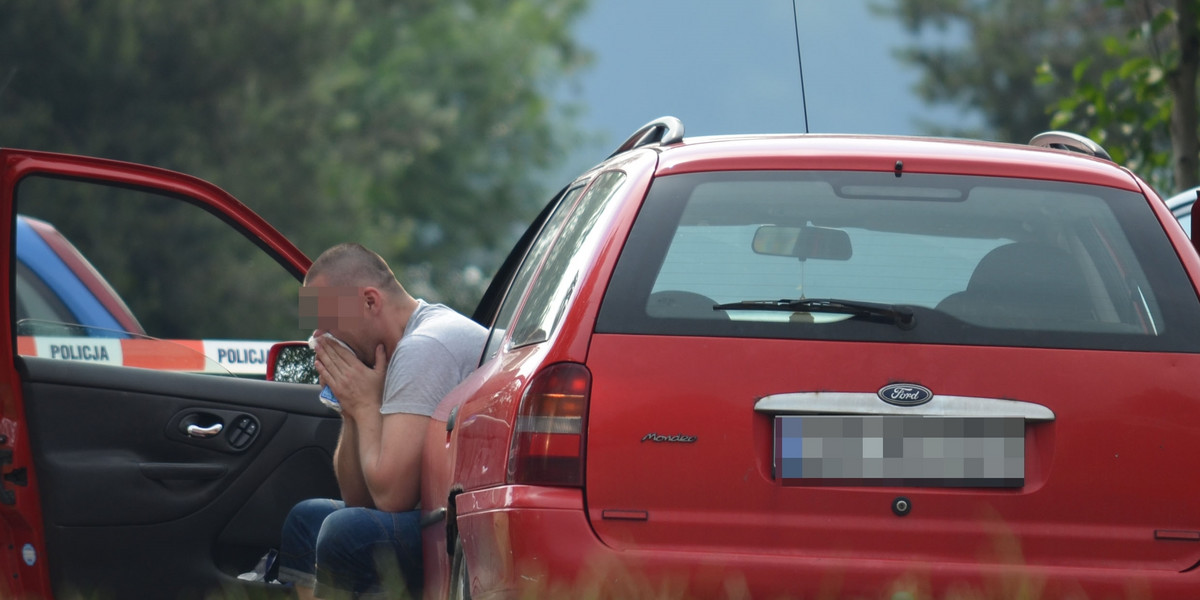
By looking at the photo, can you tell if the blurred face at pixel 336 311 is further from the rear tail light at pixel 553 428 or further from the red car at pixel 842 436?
the rear tail light at pixel 553 428

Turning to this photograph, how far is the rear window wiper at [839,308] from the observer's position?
3787mm

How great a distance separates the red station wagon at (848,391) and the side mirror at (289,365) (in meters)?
2.13

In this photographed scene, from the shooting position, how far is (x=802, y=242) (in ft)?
13.4

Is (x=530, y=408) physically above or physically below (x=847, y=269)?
below

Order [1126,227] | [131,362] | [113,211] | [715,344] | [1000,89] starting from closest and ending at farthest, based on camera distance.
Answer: [715,344] → [1126,227] → [131,362] → [113,211] → [1000,89]

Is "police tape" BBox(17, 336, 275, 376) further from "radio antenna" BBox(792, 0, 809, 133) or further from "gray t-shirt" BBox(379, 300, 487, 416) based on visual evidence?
"radio antenna" BBox(792, 0, 809, 133)

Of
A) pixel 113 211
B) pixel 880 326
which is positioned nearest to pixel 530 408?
pixel 880 326

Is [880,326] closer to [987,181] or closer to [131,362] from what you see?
[987,181]

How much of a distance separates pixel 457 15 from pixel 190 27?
1318 centimetres

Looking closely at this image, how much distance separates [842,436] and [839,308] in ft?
0.94

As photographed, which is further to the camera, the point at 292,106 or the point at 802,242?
the point at 292,106

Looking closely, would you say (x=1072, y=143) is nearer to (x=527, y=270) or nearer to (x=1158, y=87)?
(x=527, y=270)

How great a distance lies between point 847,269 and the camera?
3945 mm

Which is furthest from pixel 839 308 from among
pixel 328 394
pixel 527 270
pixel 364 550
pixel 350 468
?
pixel 328 394
